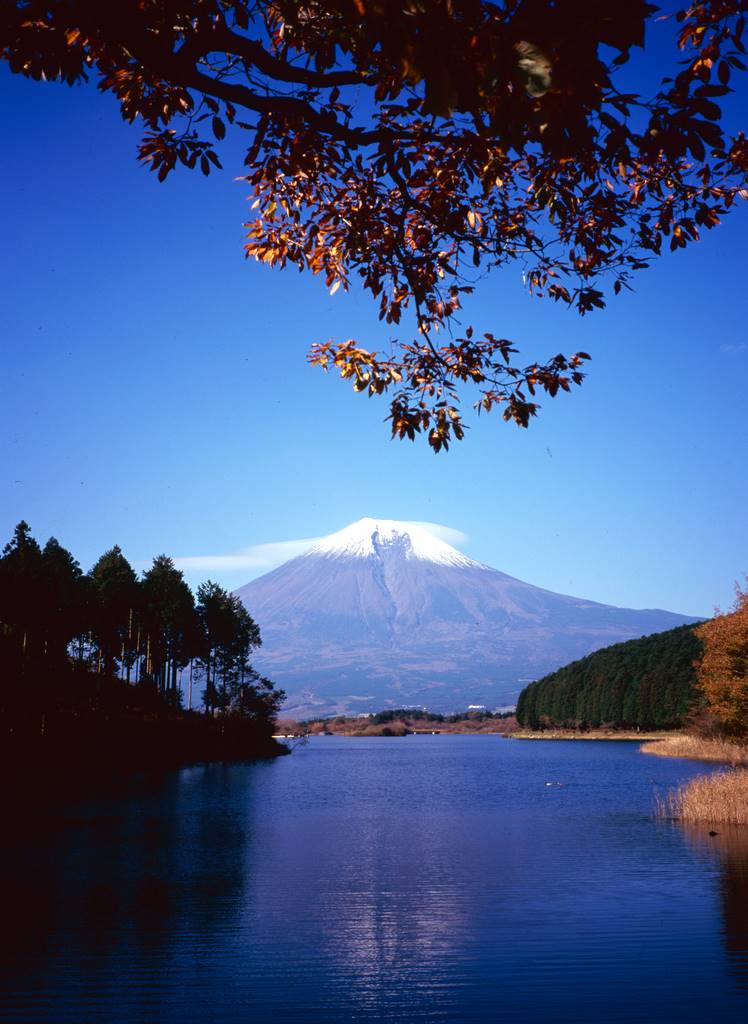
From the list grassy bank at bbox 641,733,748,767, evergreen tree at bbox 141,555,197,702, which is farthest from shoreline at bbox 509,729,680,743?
evergreen tree at bbox 141,555,197,702

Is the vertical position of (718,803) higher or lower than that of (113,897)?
lower

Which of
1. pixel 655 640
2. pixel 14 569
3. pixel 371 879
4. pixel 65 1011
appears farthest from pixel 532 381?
pixel 655 640

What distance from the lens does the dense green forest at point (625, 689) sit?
106 meters

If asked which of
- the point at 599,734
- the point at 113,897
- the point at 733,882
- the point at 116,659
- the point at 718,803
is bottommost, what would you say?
the point at 599,734

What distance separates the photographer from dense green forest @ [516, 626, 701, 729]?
106 m

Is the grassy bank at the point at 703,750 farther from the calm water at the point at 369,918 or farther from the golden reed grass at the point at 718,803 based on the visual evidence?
the calm water at the point at 369,918

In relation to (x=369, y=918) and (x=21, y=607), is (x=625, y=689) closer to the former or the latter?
(x=21, y=607)

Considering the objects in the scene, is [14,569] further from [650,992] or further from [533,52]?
[533,52]

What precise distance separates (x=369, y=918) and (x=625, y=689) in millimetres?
108543

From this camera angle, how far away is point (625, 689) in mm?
117500

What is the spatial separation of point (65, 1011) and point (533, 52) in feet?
31.9

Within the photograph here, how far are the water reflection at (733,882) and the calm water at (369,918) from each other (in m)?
0.07

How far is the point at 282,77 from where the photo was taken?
5.75 metres

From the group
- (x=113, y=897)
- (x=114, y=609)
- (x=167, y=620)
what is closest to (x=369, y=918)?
(x=113, y=897)
